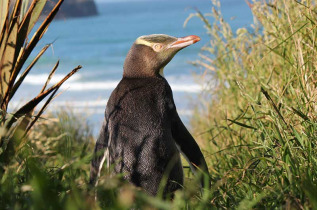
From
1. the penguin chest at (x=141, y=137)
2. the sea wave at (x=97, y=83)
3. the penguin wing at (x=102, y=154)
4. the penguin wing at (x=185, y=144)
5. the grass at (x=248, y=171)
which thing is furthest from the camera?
the sea wave at (x=97, y=83)

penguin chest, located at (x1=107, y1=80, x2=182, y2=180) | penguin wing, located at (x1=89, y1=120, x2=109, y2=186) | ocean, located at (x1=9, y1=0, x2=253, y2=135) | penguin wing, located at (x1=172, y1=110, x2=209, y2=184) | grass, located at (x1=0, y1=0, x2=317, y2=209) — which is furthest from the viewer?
ocean, located at (x1=9, y1=0, x2=253, y2=135)

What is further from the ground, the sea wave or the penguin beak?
the sea wave

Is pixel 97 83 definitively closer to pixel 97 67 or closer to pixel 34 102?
pixel 97 67

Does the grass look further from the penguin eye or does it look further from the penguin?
the penguin eye

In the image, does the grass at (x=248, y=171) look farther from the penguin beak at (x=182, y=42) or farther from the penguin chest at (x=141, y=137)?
the penguin beak at (x=182, y=42)

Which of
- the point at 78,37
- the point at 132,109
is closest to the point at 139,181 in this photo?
the point at 132,109

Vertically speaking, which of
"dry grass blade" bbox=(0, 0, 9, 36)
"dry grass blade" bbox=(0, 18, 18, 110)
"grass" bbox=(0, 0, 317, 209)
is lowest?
"grass" bbox=(0, 0, 317, 209)

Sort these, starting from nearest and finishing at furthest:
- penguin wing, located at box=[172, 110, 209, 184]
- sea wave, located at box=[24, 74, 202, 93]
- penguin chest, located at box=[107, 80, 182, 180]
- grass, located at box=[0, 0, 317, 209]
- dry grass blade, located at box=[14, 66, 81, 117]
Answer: grass, located at box=[0, 0, 317, 209] → dry grass blade, located at box=[14, 66, 81, 117] → penguin chest, located at box=[107, 80, 182, 180] → penguin wing, located at box=[172, 110, 209, 184] → sea wave, located at box=[24, 74, 202, 93]

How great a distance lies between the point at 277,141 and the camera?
2.94 m

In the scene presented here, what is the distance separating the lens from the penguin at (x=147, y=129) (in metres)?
3.04

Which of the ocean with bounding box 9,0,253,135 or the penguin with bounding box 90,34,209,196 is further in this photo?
the ocean with bounding box 9,0,253,135

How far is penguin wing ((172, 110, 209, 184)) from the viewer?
10.7 feet

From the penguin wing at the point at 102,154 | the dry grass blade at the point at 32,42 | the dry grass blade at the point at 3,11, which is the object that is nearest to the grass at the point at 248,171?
the penguin wing at the point at 102,154

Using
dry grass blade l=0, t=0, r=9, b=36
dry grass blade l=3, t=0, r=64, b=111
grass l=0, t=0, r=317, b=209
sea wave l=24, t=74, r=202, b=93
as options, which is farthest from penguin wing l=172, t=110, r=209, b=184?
sea wave l=24, t=74, r=202, b=93
